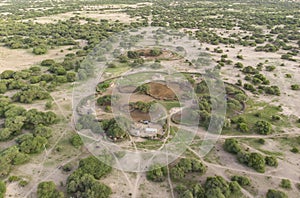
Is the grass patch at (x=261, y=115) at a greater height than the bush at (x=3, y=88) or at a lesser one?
greater

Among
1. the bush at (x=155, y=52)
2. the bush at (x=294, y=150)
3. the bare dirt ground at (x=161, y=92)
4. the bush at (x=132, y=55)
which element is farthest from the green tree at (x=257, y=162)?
the bush at (x=132, y=55)

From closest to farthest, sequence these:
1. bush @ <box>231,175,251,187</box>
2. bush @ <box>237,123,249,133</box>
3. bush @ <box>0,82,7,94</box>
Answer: bush @ <box>231,175,251,187</box>
bush @ <box>237,123,249,133</box>
bush @ <box>0,82,7,94</box>

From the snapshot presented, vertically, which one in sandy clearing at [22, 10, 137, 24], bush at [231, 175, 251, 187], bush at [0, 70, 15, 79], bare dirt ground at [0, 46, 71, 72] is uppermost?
bush at [231, 175, 251, 187]

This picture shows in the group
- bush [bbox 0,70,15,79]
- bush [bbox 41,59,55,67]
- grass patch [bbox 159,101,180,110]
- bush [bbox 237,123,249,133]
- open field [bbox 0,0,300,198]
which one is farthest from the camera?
bush [bbox 41,59,55,67]

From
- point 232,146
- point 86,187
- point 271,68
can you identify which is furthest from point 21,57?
point 271,68

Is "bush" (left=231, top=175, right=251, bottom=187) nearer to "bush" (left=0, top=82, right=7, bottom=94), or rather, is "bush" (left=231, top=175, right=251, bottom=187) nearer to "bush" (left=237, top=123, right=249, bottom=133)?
"bush" (left=237, top=123, right=249, bottom=133)

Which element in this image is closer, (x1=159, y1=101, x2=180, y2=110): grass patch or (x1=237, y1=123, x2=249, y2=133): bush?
(x1=237, y1=123, x2=249, y2=133): bush

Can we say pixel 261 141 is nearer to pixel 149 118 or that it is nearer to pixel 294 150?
pixel 294 150

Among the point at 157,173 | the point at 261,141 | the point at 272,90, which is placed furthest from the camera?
the point at 272,90

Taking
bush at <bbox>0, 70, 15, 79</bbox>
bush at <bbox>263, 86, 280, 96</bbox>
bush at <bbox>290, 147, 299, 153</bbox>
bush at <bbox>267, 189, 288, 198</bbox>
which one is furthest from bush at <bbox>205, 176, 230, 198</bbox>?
bush at <bbox>0, 70, 15, 79</bbox>

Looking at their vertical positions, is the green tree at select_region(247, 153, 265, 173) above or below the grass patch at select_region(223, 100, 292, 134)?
above

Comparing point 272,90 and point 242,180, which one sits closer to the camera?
point 242,180

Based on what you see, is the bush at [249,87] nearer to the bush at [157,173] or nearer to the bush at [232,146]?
the bush at [232,146]
